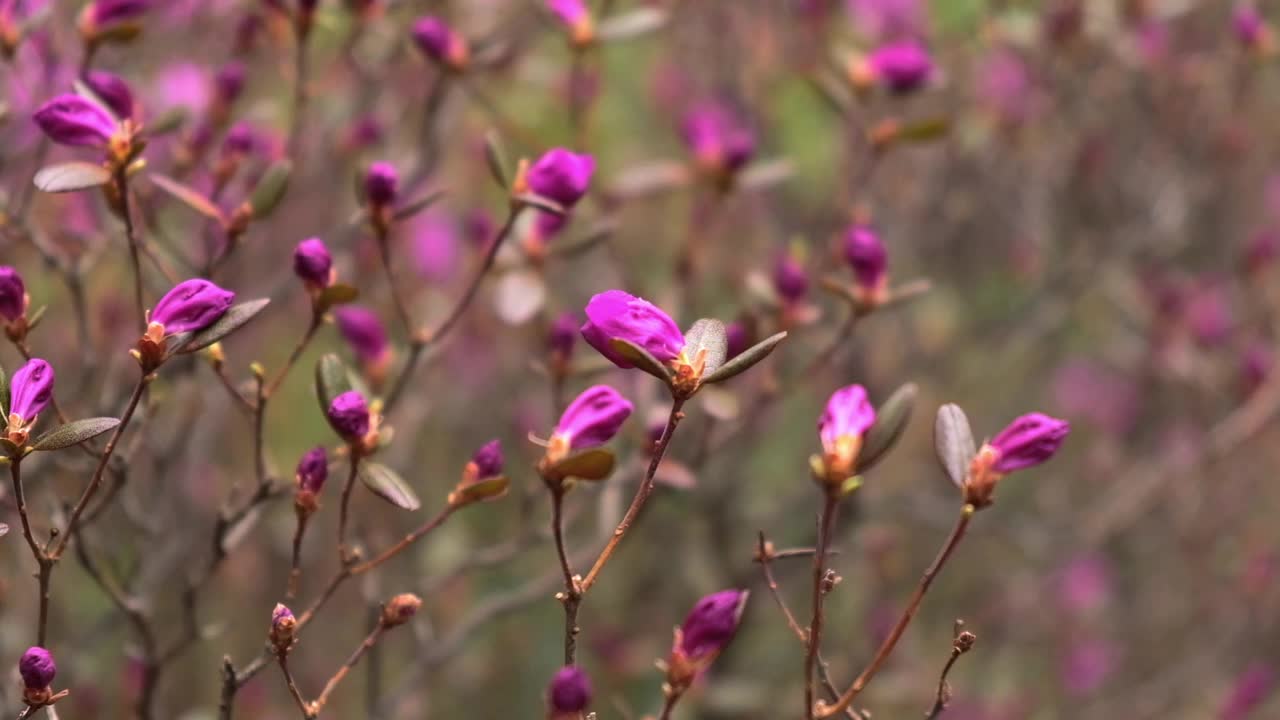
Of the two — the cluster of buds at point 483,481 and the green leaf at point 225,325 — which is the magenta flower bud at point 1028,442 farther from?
the green leaf at point 225,325

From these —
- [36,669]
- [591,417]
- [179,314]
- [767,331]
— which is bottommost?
[767,331]

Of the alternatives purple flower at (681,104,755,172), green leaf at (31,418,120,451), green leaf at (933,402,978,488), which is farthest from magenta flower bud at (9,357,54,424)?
purple flower at (681,104,755,172)

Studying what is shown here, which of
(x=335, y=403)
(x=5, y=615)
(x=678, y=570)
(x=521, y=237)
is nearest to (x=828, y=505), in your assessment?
(x=335, y=403)

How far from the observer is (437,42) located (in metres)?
1.84

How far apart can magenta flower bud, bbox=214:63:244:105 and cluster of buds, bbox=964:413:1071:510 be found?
117 cm

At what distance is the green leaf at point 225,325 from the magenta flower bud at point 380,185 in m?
0.29

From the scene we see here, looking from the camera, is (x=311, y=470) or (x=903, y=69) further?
(x=903, y=69)

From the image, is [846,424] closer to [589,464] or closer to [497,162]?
[589,464]

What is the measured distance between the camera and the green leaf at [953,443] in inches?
46.4

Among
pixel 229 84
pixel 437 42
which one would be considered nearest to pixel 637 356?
pixel 437 42

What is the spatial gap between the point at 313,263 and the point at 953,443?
63 cm

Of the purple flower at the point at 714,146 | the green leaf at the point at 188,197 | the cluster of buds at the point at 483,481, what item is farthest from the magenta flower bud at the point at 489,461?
the purple flower at the point at 714,146

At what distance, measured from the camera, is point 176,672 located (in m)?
2.85

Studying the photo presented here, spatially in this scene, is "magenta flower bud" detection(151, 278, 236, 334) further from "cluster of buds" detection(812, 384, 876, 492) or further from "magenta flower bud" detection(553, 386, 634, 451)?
"cluster of buds" detection(812, 384, 876, 492)
